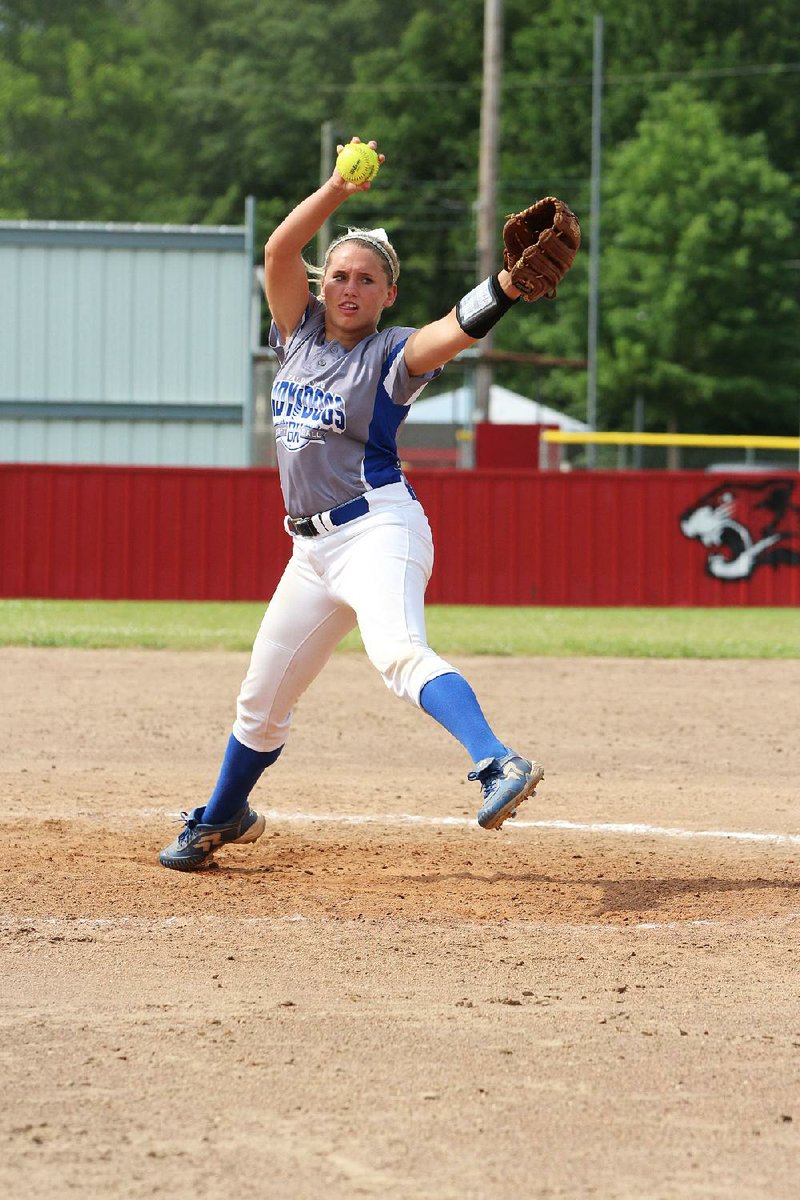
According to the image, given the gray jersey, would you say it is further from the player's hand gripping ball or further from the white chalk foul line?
the white chalk foul line

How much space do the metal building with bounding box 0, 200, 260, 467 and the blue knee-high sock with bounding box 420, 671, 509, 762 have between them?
655 inches

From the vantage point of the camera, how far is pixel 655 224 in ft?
128

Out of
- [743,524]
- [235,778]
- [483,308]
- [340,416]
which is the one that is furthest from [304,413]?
[743,524]

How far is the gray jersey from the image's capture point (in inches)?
182

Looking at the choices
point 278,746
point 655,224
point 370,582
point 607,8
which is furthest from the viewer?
point 607,8

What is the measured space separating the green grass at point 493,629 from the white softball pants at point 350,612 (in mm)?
7513

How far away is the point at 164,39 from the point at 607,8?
1896cm

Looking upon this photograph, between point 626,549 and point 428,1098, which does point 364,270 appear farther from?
point 626,549

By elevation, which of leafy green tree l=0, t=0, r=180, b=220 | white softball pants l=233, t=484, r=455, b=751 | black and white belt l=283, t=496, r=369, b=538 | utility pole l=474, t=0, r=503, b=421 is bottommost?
white softball pants l=233, t=484, r=455, b=751

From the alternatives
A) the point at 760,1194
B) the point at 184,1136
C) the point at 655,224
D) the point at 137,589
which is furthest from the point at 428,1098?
the point at 655,224

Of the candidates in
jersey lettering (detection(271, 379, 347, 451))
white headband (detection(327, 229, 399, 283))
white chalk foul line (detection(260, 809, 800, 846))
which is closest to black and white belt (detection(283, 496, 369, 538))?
jersey lettering (detection(271, 379, 347, 451))

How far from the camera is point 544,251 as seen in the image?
4406 millimetres

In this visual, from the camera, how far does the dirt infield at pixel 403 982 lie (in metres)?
2.82

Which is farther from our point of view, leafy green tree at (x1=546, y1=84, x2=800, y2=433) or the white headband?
leafy green tree at (x1=546, y1=84, x2=800, y2=433)
